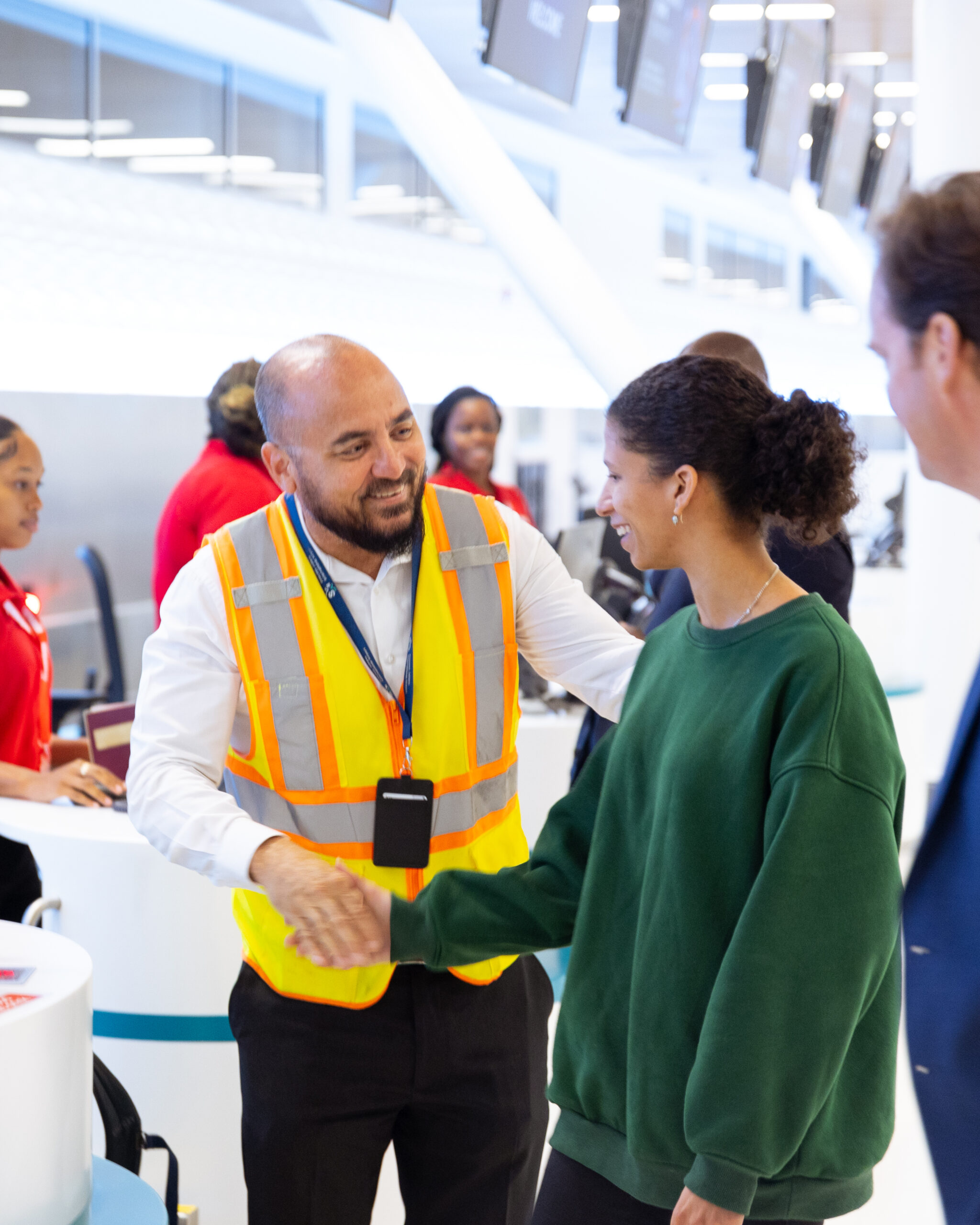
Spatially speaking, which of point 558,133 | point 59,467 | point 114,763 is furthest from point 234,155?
point 114,763

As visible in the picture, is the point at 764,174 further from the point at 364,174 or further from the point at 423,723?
the point at 423,723

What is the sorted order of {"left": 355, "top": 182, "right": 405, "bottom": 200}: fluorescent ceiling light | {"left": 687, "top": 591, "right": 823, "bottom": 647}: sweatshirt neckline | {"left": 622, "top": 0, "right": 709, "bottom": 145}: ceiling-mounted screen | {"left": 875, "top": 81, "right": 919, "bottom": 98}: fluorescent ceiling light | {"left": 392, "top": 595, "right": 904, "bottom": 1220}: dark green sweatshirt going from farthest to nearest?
{"left": 875, "top": 81, "right": 919, "bottom": 98}: fluorescent ceiling light
{"left": 355, "top": 182, "right": 405, "bottom": 200}: fluorescent ceiling light
{"left": 622, "top": 0, "right": 709, "bottom": 145}: ceiling-mounted screen
{"left": 687, "top": 591, "right": 823, "bottom": 647}: sweatshirt neckline
{"left": 392, "top": 595, "right": 904, "bottom": 1220}: dark green sweatshirt

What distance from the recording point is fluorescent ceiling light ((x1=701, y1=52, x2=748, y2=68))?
972 cm

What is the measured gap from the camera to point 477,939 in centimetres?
168

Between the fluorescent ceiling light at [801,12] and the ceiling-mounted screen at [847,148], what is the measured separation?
0.61 metres

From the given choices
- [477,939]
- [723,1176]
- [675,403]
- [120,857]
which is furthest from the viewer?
[120,857]

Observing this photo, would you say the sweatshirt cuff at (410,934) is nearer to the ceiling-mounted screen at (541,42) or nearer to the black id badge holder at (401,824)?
the black id badge holder at (401,824)

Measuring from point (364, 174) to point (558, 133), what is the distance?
10.5 ft

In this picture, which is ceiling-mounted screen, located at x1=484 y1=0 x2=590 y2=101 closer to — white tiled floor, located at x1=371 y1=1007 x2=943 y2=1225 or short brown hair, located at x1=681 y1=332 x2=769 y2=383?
short brown hair, located at x1=681 y1=332 x2=769 y2=383

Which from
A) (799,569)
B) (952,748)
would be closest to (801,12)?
(799,569)

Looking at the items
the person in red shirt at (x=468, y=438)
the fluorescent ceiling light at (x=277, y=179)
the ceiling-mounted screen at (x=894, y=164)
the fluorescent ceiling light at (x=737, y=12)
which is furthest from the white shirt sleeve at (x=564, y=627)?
the ceiling-mounted screen at (x=894, y=164)

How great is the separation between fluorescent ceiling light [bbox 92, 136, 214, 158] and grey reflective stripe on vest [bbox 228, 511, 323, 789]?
6722mm

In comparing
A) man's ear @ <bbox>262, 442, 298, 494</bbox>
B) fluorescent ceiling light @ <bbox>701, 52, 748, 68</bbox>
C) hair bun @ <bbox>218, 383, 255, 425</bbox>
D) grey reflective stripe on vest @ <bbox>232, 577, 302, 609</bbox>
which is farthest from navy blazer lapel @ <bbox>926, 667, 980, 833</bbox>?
fluorescent ceiling light @ <bbox>701, 52, 748, 68</bbox>

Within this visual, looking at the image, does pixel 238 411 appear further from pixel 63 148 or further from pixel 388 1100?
pixel 63 148
